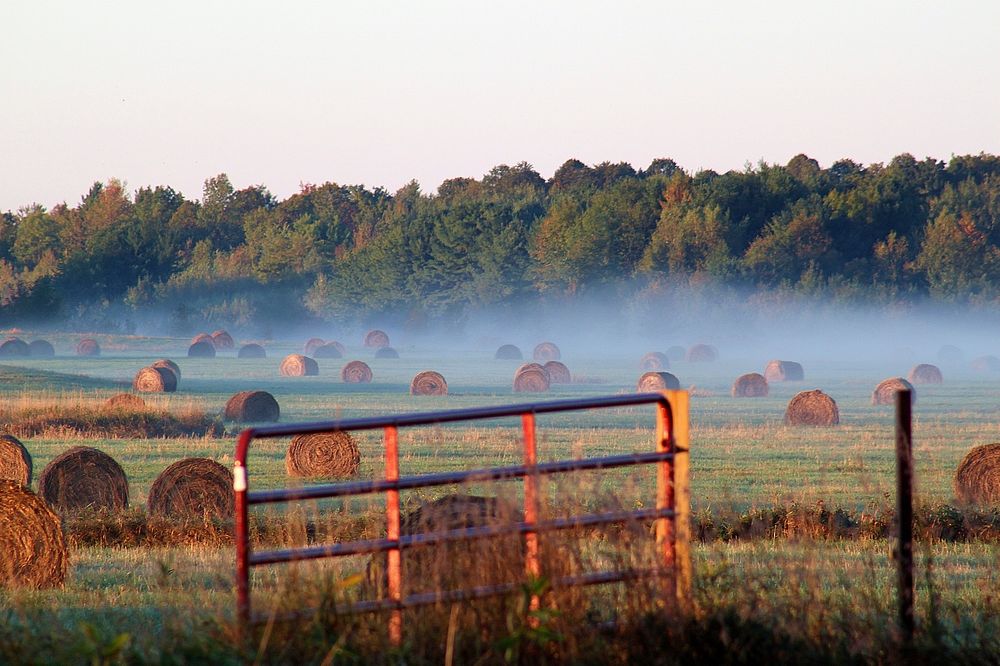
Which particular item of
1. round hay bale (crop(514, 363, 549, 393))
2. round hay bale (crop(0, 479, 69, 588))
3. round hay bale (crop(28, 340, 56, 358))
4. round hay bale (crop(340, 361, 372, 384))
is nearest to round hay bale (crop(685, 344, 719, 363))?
round hay bale (crop(340, 361, 372, 384))

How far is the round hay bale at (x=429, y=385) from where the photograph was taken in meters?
47.0

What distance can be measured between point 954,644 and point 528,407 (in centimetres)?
274

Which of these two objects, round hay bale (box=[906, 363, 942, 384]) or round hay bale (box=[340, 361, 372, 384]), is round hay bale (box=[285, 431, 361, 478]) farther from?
round hay bale (box=[906, 363, 942, 384])

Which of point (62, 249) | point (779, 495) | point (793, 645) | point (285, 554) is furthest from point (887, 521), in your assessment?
point (62, 249)

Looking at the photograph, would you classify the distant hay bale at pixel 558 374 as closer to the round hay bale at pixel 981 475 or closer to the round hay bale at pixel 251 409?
the round hay bale at pixel 251 409

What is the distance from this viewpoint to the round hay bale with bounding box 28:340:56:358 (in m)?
71.4

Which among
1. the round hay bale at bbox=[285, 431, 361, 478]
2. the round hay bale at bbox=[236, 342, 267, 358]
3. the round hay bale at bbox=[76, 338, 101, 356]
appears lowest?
the round hay bale at bbox=[285, 431, 361, 478]

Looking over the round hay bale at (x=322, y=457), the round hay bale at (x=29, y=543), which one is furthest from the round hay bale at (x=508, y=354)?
the round hay bale at (x=29, y=543)

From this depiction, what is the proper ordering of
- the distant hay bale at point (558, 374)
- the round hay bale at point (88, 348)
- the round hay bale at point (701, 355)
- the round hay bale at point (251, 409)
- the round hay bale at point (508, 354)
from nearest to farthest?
the round hay bale at point (251, 409), the distant hay bale at point (558, 374), the round hay bale at point (701, 355), the round hay bale at point (508, 354), the round hay bale at point (88, 348)

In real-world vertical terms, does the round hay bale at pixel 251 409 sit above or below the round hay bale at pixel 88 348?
below

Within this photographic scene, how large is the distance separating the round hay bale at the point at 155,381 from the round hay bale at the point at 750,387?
18650 millimetres

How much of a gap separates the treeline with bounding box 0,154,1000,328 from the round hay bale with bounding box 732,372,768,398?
38128 millimetres

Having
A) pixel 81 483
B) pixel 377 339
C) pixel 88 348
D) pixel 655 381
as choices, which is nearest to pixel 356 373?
pixel 655 381

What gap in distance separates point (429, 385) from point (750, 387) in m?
10.7
